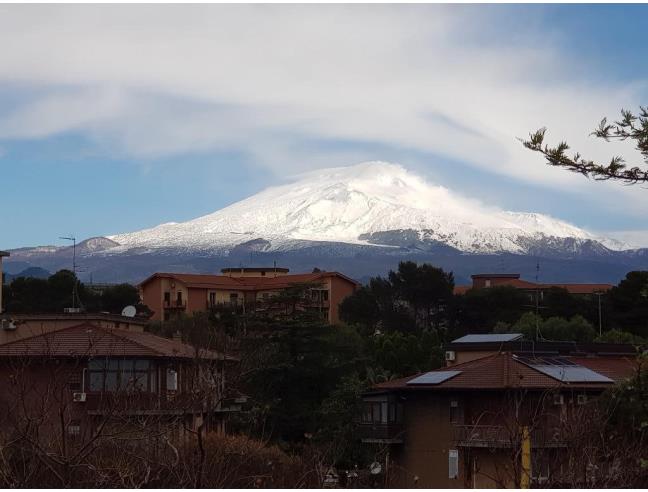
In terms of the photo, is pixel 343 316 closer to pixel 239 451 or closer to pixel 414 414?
pixel 414 414

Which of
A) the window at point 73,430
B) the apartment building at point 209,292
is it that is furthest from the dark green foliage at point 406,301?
the window at point 73,430

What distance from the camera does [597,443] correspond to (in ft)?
53.1

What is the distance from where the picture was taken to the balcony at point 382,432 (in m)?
31.7

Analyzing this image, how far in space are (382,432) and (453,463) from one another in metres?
2.59

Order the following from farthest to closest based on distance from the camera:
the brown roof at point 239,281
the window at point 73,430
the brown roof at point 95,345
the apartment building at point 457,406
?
the brown roof at point 239,281 → the apartment building at point 457,406 → the brown roof at point 95,345 → the window at point 73,430

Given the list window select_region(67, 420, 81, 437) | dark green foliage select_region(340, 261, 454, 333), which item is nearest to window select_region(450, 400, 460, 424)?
window select_region(67, 420, 81, 437)

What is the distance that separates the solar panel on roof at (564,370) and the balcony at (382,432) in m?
3.82

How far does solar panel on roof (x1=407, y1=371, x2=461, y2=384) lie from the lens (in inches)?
1216

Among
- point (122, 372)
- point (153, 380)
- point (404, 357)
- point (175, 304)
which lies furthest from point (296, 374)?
point (175, 304)

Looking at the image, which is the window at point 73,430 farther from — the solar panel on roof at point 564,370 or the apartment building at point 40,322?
the solar panel on roof at point 564,370

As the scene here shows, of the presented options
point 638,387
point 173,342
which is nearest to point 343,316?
point 173,342

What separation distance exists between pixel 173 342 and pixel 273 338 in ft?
10.8

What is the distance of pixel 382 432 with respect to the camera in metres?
32.0

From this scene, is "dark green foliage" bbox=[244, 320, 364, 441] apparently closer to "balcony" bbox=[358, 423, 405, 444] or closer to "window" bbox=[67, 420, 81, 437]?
"balcony" bbox=[358, 423, 405, 444]
